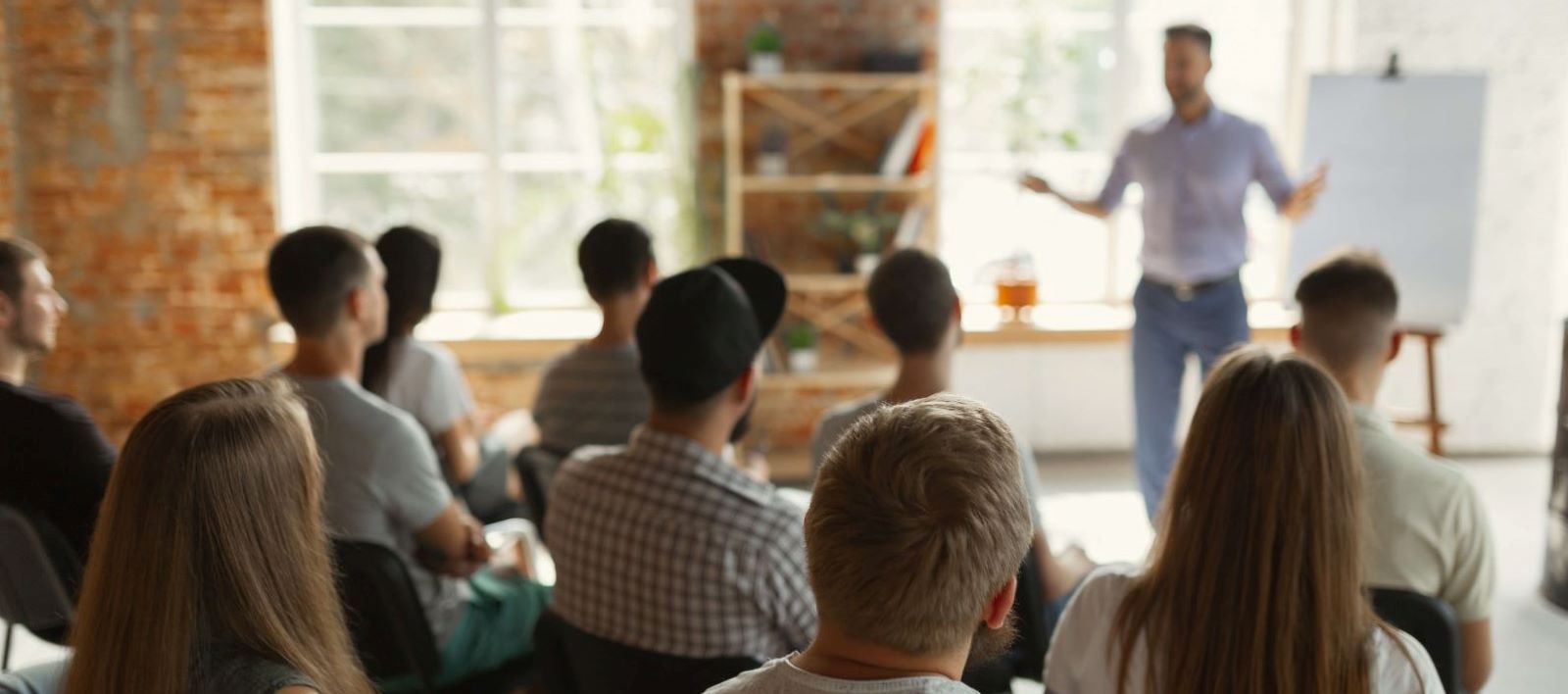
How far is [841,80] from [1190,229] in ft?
5.44

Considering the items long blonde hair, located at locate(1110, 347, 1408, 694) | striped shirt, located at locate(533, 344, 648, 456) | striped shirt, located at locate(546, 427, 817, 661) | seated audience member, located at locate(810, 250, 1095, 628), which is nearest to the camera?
long blonde hair, located at locate(1110, 347, 1408, 694)

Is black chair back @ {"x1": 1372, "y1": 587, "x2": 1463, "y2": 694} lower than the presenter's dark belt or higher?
lower

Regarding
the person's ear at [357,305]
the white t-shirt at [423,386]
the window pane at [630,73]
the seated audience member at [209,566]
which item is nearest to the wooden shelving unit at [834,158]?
the window pane at [630,73]

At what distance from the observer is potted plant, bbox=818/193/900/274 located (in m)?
5.62

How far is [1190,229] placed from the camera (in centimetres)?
454

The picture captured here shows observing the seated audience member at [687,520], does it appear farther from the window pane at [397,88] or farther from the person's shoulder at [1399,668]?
the window pane at [397,88]

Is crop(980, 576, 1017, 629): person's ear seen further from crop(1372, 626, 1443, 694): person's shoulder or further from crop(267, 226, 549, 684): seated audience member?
crop(267, 226, 549, 684): seated audience member

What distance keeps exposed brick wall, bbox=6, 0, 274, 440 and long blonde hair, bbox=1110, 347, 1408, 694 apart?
4965 millimetres

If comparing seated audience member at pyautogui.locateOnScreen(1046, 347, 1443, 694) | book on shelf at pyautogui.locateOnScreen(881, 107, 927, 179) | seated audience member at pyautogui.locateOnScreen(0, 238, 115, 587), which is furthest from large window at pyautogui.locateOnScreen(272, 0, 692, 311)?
seated audience member at pyautogui.locateOnScreen(1046, 347, 1443, 694)

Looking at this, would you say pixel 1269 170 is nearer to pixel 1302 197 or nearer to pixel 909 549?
pixel 1302 197

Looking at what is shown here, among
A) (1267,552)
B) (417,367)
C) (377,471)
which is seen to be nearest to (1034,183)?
(417,367)

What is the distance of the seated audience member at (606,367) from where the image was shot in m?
3.09

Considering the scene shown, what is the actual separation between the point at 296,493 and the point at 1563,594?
4020 millimetres

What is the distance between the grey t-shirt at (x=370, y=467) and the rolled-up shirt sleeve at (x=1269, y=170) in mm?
3219
